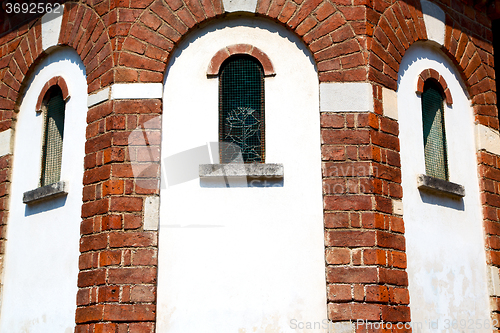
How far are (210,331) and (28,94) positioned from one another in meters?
4.11

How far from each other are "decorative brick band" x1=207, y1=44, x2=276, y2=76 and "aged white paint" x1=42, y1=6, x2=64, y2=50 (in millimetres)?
2219

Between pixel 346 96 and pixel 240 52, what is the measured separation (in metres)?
1.30

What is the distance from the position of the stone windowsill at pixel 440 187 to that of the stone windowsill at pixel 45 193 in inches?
161

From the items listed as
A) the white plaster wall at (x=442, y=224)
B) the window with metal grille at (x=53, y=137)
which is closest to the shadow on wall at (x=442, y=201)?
the white plaster wall at (x=442, y=224)

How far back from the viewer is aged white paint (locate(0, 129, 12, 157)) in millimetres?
7814

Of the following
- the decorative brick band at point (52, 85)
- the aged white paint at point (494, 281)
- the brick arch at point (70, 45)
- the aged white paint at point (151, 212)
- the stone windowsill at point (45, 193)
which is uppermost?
the brick arch at point (70, 45)

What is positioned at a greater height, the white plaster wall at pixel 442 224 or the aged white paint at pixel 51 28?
the aged white paint at pixel 51 28

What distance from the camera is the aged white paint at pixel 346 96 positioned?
6.55 meters

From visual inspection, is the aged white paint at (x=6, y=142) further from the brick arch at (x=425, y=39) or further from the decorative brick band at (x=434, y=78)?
the decorative brick band at (x=434, y=78)

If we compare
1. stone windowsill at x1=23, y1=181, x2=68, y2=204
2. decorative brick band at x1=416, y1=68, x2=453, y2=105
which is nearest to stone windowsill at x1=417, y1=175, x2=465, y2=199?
decorative brick band at x1=416, y1=68, x2=453, y2=105

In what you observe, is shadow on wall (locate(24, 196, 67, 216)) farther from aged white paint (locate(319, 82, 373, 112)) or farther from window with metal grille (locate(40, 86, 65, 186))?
aged white paint (locate(319, 82, 373, 112))

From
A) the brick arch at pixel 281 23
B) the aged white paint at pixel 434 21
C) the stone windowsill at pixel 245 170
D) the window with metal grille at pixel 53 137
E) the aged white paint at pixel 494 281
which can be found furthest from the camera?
the aged white paint at pixel 434 21

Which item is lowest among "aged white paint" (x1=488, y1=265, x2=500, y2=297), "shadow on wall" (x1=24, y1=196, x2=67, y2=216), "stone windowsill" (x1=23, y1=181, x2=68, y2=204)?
"aged white paint" (x1=488, y1=265, x2=500, y2=297)

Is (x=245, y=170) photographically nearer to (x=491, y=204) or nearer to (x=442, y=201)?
(x=442, y=201)
